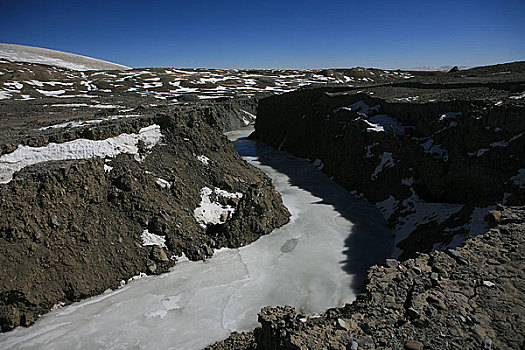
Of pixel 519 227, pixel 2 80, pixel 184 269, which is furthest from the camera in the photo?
pixel 2 80

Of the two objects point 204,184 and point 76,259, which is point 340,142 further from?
point 76,259

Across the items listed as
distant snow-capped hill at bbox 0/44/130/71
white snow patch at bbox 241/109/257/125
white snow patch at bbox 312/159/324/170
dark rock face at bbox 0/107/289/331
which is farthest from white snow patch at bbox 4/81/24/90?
distant snow-capped hill at bbox 0/44/130/71

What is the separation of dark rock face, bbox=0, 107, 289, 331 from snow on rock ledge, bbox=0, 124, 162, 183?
312mm

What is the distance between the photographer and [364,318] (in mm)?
5922

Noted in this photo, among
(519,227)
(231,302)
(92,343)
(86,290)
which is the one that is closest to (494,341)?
(519,227)

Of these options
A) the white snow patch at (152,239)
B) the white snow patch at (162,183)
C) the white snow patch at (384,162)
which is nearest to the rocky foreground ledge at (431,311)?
the white snow patch at (152,239)

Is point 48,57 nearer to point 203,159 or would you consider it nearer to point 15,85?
point 15,85

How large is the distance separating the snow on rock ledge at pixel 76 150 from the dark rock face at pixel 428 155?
1191 centimetres

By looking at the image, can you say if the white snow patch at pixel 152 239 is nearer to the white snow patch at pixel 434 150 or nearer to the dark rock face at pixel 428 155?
the dark rock face at pixel 428 155

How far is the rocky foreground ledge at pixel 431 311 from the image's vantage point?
540 centimetres

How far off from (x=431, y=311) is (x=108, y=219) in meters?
10.5

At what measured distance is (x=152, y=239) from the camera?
12.3 meters

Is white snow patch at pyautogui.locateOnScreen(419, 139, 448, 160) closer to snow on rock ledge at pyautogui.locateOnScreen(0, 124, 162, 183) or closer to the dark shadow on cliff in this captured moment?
the dark shadow on cliff

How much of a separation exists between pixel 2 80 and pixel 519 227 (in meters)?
51.6
